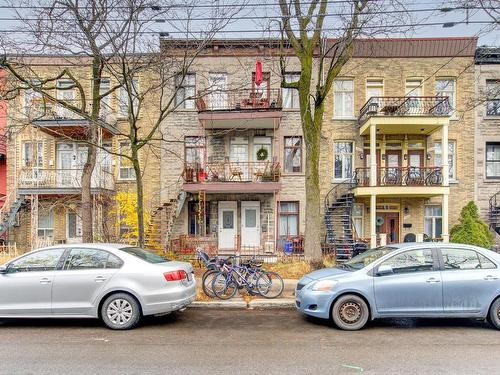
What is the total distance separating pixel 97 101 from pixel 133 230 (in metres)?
6.42

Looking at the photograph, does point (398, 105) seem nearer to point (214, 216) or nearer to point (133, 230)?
point (214, 216)

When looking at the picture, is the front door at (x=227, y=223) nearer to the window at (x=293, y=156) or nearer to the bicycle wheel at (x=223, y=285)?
the window at (x=293, y=156)

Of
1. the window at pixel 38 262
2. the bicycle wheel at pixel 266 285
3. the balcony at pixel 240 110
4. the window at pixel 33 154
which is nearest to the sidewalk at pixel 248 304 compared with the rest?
the bicycle wheel at pixel 266 285

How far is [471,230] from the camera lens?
601 inches

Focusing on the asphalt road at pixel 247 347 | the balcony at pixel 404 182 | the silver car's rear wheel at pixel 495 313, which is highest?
the balcony at pixel 404 182

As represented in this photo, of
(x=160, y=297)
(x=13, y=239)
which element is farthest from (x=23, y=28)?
(x=13, y=239)

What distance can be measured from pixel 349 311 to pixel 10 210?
1611cm

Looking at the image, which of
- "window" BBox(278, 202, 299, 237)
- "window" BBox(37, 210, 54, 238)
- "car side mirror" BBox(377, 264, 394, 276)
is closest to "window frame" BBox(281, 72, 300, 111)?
"window" BBox(278, 202, 299, 237)

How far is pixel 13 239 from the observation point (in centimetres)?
1731

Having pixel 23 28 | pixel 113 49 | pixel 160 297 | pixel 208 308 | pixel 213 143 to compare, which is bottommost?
pixel 208 308

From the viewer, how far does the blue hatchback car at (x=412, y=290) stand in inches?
251

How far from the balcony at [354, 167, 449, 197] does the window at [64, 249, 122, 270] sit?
11.8 metres

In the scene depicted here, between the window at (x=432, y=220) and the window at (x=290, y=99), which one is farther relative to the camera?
the window at (x=290, y=99)

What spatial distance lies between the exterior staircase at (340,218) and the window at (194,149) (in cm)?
633
